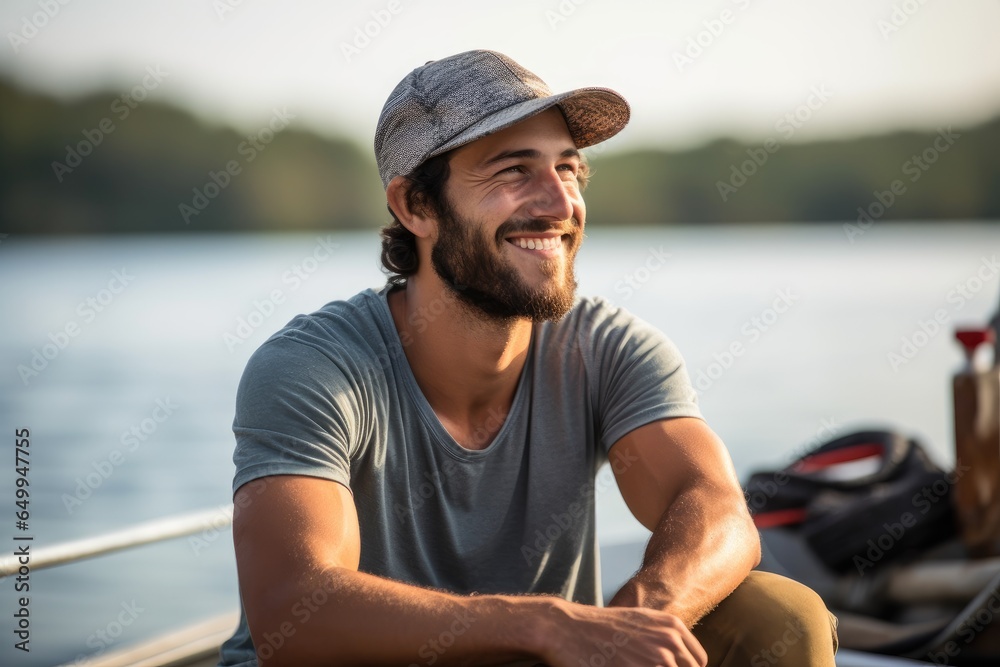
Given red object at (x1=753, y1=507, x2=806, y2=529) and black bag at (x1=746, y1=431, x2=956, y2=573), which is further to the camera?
red object at (x1=753, y1=507, x2=806, y2=529)

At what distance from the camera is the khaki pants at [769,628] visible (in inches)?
74.2

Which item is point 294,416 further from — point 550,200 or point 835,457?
point 835,457

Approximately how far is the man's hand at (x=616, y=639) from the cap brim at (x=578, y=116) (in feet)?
3.13

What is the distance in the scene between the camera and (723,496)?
207cm

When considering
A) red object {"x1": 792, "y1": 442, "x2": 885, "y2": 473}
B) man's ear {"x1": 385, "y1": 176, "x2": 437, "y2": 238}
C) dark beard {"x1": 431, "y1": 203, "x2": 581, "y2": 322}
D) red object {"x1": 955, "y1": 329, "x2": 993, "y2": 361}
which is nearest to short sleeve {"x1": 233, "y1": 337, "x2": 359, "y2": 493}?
dark beard {"x1": 431, "y1": 203, "x2": 581, "y2": 322}

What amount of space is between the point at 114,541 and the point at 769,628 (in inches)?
65.2

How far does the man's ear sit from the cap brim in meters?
0.13

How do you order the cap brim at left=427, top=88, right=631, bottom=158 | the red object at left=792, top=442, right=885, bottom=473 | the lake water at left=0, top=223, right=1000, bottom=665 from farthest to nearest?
1. the lake water at left=0, top=223, right=1000, bottom=665
2. the red object at left=792, top=442, right=885, bottom=473
3. the cap brim at left=427, top=88, right=631, bottom=158

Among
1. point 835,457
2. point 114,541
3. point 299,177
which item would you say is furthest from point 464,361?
point 299,177

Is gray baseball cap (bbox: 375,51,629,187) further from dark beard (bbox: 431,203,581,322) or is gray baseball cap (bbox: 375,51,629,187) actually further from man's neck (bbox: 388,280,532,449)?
man's neck (bbox: 388,280,532,449)

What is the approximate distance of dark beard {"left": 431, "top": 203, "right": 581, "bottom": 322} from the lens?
221 centimetres

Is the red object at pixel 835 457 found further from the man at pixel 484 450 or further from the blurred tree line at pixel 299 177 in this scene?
the blurred tree line at pixel 299 177

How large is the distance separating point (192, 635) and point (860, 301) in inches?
979

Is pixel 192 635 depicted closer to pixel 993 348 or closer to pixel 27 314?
pixel 993 348
